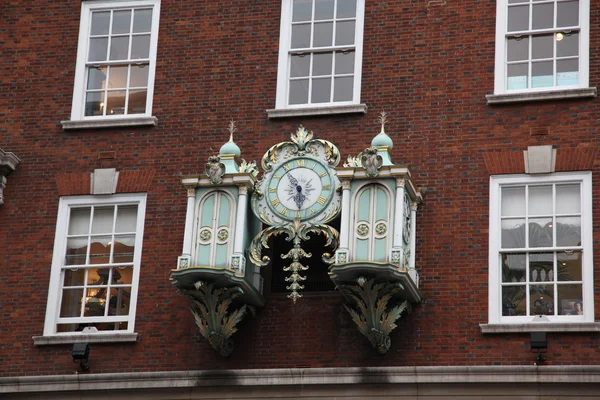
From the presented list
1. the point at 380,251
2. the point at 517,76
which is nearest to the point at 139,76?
the point at 380,251

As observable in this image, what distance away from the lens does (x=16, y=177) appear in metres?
20.7

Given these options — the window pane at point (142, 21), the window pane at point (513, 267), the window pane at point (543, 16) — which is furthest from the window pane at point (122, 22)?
the window pane at point (513, 267)

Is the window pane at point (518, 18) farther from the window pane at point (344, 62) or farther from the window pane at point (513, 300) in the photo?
the window pane at point (513, 300)

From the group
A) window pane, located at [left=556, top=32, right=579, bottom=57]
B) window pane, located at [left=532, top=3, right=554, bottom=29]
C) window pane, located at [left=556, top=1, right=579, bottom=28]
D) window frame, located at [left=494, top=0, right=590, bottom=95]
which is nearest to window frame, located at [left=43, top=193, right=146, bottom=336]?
window frame, located at [left=494, top=0, right=590, bottom=95]

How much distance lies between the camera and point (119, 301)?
19.8 m

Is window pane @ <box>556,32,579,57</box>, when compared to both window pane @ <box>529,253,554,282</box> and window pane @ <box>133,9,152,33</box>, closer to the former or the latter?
window pane @ <box>529,253,554,282</box>

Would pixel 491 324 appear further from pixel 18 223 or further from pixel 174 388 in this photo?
pixel 18 223

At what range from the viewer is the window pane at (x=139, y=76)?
68.8 feet

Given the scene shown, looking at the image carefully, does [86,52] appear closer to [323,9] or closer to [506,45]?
[323,9]

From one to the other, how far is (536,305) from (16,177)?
8131mm

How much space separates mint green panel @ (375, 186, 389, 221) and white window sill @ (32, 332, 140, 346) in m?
3.95

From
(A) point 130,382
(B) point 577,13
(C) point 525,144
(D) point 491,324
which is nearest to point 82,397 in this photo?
(A) point 130,382

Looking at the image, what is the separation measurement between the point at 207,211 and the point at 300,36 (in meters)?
3.49

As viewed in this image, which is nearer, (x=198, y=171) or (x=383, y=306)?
(x=383, y=306)
